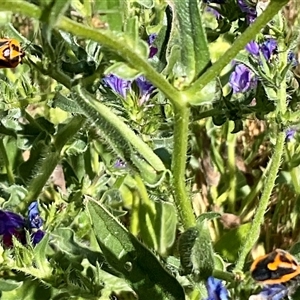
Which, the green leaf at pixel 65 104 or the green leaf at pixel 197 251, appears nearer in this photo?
the green leaf at pixel 197 251

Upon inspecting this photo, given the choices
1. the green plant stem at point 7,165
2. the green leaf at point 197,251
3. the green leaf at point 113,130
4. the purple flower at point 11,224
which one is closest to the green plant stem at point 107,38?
the green leaf at point 113,130

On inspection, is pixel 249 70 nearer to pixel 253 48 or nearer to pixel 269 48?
pixel 253 48

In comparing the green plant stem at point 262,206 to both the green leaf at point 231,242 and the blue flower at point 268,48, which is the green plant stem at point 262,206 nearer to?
the blue flower at point 268,48

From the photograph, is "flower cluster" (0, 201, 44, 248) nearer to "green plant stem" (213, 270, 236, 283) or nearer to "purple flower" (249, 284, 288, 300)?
"green plant stem" (213, 270, 236, 283)

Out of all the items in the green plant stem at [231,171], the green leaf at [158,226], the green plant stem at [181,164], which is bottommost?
the green leaf at [158,226]

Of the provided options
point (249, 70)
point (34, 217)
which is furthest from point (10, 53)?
point (249, 70)

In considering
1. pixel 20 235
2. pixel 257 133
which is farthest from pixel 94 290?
pixel 257 133
